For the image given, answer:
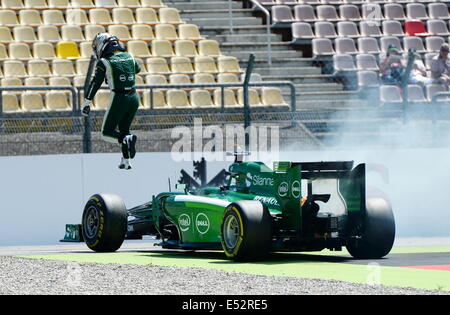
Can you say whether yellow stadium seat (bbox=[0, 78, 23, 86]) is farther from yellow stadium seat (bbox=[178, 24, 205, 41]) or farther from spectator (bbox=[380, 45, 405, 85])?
spectator (bbox=[380, 45, 405, 85])

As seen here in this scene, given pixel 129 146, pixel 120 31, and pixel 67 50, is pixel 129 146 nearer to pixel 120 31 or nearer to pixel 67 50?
Result: pixel 67 50

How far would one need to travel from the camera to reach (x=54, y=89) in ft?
57.7

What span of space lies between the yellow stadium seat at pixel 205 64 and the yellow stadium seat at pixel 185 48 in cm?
43

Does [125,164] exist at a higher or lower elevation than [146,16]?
lower

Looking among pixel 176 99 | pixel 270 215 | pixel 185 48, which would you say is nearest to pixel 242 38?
pixel 185 48

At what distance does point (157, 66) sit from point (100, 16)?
212 centimetres

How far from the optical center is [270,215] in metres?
12.9

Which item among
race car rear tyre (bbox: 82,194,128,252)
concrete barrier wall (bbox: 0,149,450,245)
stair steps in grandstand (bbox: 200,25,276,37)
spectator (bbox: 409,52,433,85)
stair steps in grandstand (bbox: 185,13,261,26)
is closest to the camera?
race car rear tyre (bbox: 82,194,128,252)

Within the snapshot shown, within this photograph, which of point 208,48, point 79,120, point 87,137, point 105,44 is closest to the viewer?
point 105,44

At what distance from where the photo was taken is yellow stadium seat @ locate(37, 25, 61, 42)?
2150 centimetres

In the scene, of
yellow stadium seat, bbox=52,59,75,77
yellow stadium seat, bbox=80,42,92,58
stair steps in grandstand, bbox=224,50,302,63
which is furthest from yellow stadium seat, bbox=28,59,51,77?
stair steps in grandstand, bbox=224,50,302,63

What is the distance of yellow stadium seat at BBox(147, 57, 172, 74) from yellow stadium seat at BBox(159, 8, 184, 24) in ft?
6.35

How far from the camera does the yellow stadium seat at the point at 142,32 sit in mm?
22422
